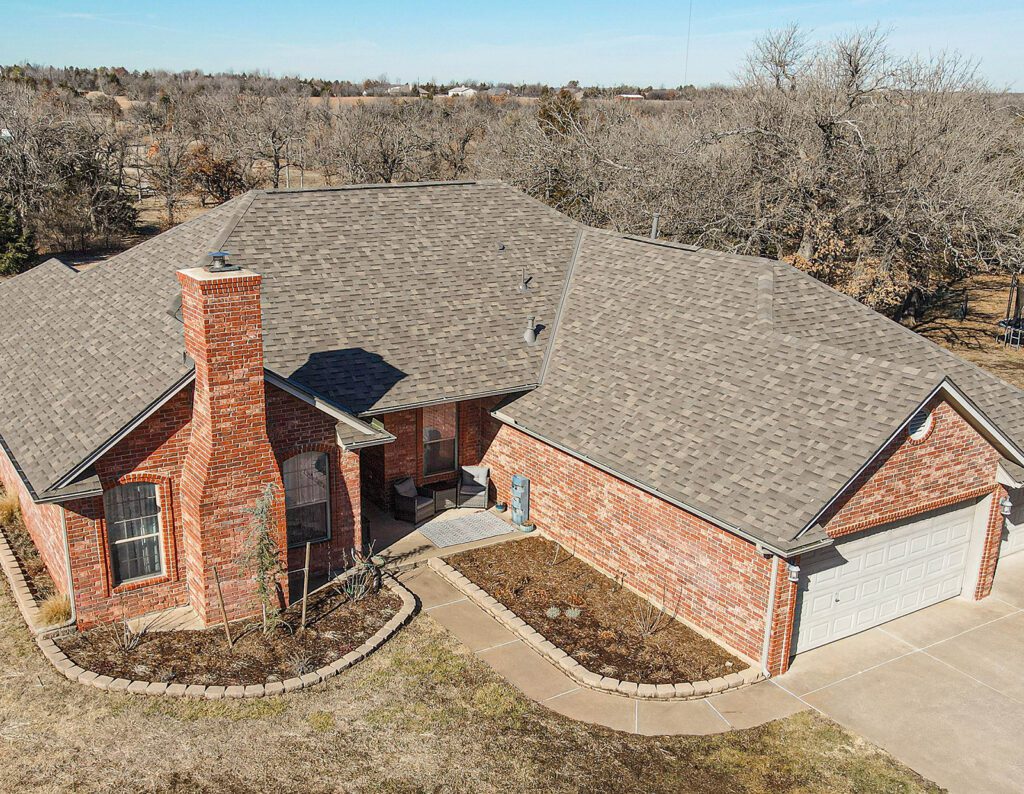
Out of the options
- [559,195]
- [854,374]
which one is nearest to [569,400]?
[854,374]

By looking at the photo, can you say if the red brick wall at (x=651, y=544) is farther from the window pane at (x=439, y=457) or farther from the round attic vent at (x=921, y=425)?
the round attic vent at (x=921, y=425)

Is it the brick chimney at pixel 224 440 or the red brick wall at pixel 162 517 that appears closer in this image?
the brick chimney at pixel 224 440

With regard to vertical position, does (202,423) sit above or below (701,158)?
below

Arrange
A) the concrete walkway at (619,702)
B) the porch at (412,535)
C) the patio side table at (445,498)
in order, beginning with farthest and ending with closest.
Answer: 1. the patio side table at (445,498)
2. the porch at (412,535)
3. the concrete walkway at (619,702)

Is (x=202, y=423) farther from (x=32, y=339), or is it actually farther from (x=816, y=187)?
(x=816, y=187)

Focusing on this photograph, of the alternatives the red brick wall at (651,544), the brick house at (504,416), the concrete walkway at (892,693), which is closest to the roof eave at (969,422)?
the brick house at (504,416)

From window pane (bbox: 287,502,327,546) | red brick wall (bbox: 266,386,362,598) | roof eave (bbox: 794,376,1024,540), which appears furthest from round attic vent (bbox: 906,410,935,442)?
window pane (bbox: 287,502,327,546)

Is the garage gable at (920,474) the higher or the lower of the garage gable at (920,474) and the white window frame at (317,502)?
the higher
